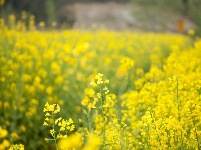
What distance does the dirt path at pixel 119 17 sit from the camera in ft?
69.4

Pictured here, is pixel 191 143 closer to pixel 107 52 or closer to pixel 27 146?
pixel 27 146

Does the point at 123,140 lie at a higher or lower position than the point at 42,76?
lower

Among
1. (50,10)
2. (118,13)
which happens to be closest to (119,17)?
(118,13)

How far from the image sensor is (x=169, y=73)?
3.32 m

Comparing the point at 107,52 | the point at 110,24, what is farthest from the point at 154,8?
the point at 107,52

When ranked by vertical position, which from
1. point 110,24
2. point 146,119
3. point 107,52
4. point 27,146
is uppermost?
point 110,24

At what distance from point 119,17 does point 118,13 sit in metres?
0.61

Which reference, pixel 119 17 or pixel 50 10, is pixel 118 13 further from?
pixel 50 10

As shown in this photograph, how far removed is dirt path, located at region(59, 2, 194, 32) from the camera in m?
21.1

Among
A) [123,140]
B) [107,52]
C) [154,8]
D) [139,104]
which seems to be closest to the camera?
[123,140]

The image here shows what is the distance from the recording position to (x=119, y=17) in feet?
90.4

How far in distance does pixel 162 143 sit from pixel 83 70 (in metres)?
2.84

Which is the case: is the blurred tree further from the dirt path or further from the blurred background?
the dirt path

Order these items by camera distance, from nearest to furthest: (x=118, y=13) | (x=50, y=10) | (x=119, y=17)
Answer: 1. (x=50, y=10)
2. (x=119, y=17)
3. (x=118, y=13)
